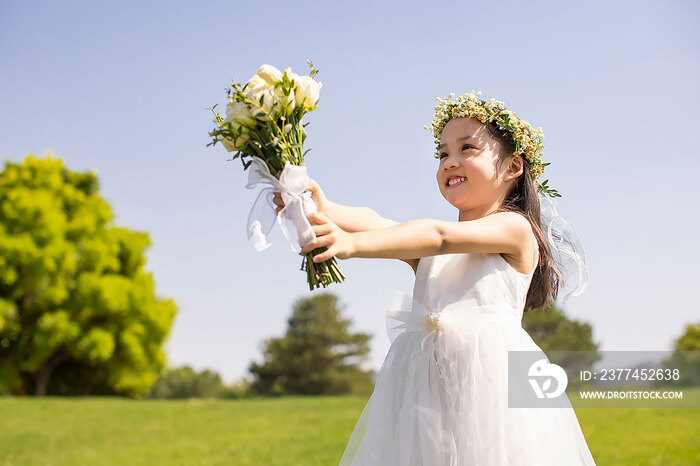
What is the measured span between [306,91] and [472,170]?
0.87m

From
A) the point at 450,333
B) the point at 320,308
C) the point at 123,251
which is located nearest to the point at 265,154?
the point at 450,333

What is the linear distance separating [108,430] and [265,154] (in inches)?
463

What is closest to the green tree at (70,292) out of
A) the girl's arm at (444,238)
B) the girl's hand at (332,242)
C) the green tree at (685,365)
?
the green tree at (685,365)

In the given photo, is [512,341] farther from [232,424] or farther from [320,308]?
[320,308]

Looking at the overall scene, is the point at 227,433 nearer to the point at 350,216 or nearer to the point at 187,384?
the point at 350,216

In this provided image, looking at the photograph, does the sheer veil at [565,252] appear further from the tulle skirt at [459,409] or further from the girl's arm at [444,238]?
the tulle skirt at [459,409]

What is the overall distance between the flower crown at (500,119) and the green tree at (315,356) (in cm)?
3502

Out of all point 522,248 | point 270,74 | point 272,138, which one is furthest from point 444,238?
point 270,74

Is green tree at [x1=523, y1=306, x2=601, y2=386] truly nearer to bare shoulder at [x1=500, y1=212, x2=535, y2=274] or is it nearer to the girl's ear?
the girl's ear

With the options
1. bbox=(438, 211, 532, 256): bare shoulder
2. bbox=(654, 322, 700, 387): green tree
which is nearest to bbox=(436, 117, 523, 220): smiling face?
bbox=(438, 211, 532, 256): bare shoulder

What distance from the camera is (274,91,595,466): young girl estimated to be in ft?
8.27

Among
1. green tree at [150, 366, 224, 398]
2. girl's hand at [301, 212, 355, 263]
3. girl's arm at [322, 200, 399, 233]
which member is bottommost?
green tree at [150, 366, 224, 398]

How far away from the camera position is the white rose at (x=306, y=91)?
2457 millimetres

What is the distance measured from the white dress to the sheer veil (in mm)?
566
